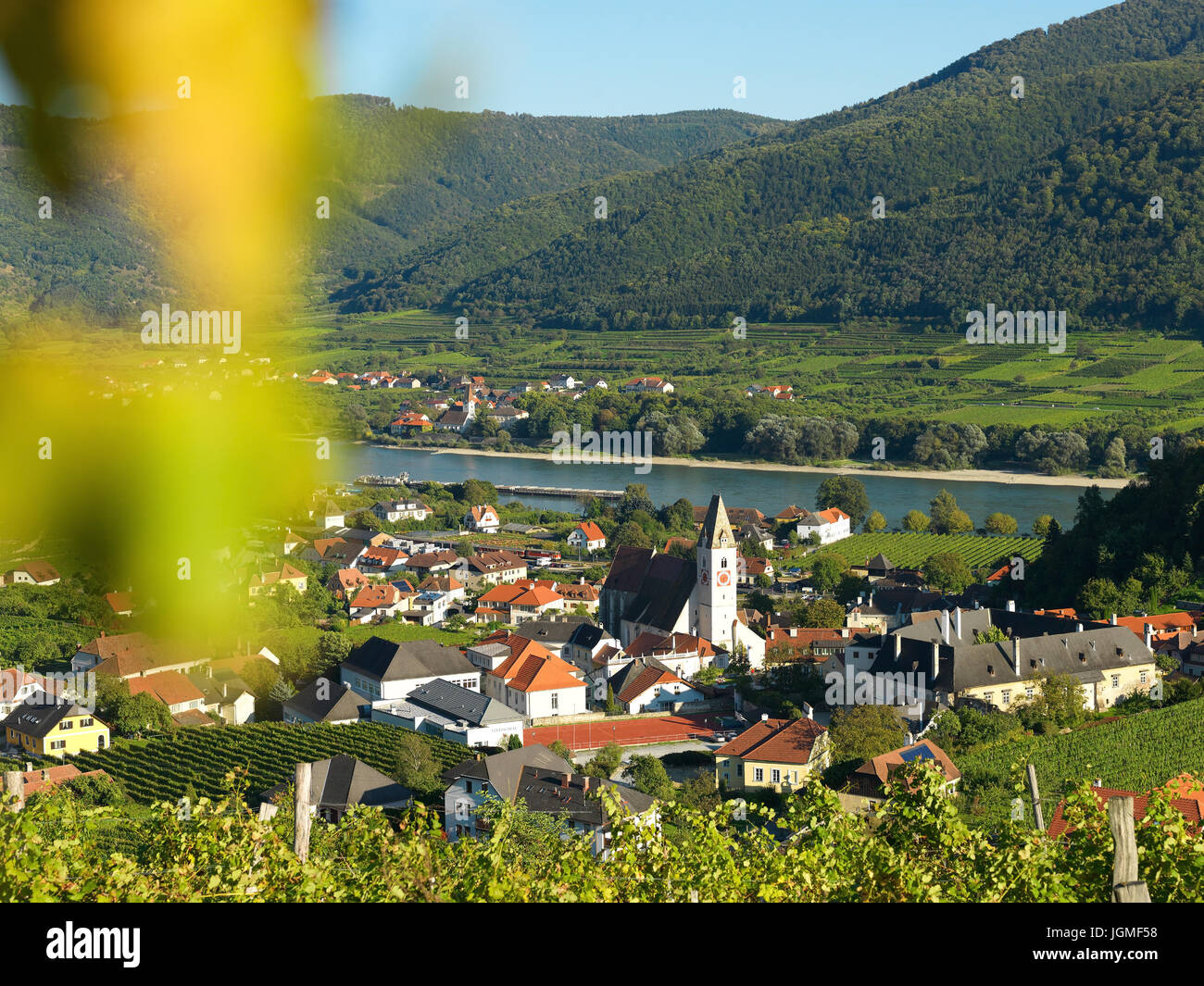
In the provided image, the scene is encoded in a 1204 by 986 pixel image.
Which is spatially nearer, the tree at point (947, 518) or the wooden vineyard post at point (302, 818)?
the wooden vineyard post at point (302, 818)

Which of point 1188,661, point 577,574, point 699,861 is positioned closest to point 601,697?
point 1188,661

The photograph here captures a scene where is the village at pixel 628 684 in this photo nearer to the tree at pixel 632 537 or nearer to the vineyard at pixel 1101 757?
the vineyard at pixel 1101 757

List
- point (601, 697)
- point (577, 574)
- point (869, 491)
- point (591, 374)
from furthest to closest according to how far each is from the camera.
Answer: point (591, 374)
point (869, 491)
point (577, 574)
point (601, 697)

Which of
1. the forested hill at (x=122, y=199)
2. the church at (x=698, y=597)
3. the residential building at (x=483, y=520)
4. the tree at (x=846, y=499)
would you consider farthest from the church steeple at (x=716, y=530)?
the forested hill at (x=122, y=199)

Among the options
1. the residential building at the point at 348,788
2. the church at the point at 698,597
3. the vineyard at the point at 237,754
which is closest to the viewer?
the residential building at the point at 348,788

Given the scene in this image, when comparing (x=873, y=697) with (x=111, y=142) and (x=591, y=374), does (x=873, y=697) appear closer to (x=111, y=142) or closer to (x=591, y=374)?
(x=111, y=142)

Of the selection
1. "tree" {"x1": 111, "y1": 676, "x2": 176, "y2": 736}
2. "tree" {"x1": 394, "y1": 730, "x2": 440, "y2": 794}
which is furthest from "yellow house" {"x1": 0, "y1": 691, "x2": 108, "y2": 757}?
"tree" {"x1": 394, "y1": 730, "x2": 440, "y2": 794}
